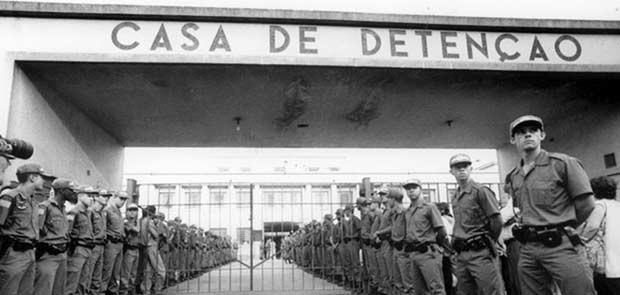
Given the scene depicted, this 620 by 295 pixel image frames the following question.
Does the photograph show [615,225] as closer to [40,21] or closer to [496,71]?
[496,71]

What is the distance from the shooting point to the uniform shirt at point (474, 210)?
423 centimetres

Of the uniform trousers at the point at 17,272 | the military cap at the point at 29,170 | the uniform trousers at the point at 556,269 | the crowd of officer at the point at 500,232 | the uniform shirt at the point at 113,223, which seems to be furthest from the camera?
the uniform shirt at the point at 113,223

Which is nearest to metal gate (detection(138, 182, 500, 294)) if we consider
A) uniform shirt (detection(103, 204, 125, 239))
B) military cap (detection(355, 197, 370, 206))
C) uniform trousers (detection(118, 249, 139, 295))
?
uniform trousers (detection(118, 249, 139, 295))

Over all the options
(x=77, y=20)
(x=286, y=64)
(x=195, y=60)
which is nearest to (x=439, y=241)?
(x=286, y=64)

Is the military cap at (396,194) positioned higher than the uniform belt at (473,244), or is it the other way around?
the military cap at (396,194)

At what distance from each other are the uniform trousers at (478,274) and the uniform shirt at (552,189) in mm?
929

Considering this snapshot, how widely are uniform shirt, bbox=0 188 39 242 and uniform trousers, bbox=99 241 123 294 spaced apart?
2.83 meters

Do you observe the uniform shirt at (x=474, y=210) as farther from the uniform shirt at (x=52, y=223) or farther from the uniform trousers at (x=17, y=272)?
the uniform shirt at (x=52, y=223)

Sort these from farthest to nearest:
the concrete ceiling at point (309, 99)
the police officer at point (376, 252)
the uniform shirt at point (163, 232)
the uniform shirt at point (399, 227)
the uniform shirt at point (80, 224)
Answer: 1. the uniform shirt at point (163, 232)
2. the police officer at point (376, 252)
3. the concrete ceiling at point (309, 99)
4. the uniform shirt at point (80, 224)
5. the uniform shirt at point (399, 227)

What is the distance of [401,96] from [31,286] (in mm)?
5919

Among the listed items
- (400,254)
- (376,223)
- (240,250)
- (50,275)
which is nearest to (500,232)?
(400,254)

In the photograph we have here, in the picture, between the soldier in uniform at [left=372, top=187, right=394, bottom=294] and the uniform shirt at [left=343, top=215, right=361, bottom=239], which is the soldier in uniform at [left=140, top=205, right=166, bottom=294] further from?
the soldier in uniform at [left=372, top=187, right=394, bottom=294]

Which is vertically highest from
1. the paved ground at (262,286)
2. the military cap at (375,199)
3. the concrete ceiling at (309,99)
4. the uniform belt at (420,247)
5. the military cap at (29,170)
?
the concrete ceiling at (309,99)

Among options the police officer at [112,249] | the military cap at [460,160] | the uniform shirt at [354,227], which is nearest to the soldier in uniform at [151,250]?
the police officer at [112,249]
